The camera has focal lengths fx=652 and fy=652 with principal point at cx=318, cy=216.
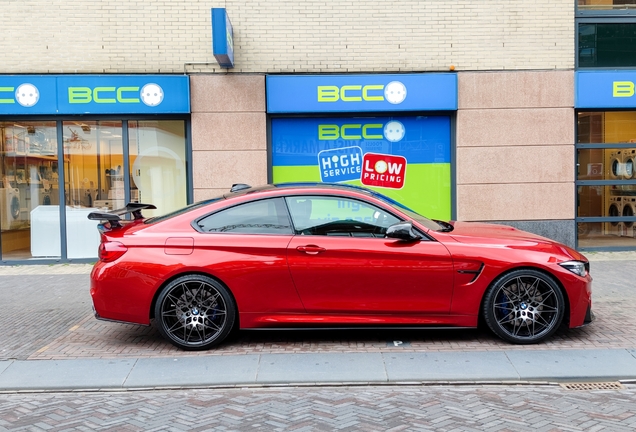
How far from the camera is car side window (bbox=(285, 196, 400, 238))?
20.8 ft

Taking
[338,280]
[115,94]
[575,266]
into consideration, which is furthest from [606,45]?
[115,94]

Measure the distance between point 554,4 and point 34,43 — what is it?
31.1 ft

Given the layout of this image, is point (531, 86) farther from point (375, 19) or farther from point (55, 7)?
point (55, 7)

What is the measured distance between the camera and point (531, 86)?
12.0 m

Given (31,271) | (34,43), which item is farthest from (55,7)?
(31,271)

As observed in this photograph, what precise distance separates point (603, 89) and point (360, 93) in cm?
452

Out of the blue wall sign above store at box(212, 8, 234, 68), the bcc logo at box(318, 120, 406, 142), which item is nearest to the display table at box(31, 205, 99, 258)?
the blue wall sign above store at box(212, 8, 234, 68)

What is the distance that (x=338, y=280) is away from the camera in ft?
20.3

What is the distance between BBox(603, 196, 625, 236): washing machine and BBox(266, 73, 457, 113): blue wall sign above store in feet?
12.1

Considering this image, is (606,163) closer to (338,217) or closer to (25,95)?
(338,217)

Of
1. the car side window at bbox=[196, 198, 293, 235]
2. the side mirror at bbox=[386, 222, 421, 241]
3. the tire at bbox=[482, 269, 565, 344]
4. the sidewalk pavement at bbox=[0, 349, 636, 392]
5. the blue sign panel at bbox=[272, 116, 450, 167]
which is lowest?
the sidewalk pavement at bbox=[0, 349, 636, 392]

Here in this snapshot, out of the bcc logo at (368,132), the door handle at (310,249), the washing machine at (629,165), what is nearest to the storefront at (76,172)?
the bcc logo at (368,132)

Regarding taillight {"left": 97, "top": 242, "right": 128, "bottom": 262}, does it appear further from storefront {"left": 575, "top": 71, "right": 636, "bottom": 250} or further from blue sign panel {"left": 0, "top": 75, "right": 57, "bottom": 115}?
storefront {"left": 575, "top": 71, "right": 636, "bottom": 250}

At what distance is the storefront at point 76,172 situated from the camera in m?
12.0
